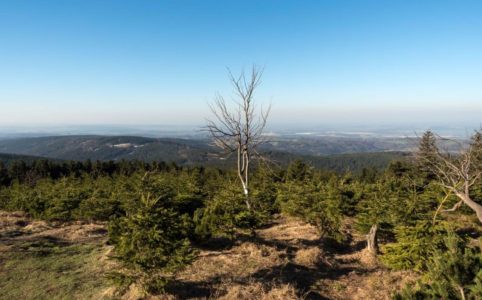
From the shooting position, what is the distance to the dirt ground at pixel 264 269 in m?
9.20

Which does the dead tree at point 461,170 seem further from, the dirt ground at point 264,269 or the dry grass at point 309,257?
the dry grass at point 309,257

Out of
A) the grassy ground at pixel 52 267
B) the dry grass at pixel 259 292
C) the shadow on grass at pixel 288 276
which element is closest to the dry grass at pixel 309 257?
the shadow on grass at pixel 288 276

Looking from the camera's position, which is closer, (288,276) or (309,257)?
(288,276)

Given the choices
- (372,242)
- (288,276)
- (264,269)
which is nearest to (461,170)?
(372,242)

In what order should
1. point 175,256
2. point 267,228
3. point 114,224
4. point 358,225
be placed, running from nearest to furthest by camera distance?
Result: point 175,256 → point 114,224 → point 358,225 → point 267,228

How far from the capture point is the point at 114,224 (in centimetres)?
977

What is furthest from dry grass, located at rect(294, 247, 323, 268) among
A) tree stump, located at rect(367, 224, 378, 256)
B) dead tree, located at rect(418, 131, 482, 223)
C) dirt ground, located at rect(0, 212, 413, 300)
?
dead tree, located at rect(418, 131, 482, 223)

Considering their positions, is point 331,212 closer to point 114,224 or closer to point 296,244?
point 296,244

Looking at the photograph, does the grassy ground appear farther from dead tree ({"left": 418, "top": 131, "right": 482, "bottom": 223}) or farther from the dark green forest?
dead tree ({"left": 418, "top": 131, "right": 482, "bottom": 223})

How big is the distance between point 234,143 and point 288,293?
1074 cm

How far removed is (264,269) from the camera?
11305 mm

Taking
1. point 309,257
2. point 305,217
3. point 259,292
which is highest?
point 259,292

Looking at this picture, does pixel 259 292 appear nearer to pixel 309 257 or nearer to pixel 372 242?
pixel 309 257

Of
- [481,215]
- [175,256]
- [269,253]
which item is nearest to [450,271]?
[481,215]
